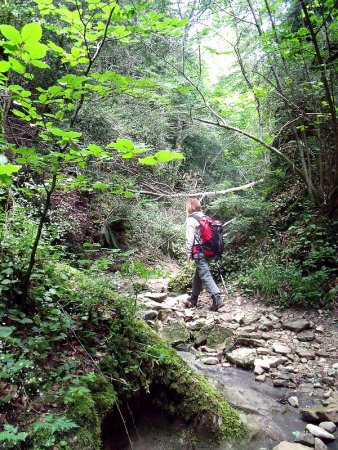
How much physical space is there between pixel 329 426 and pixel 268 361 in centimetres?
145

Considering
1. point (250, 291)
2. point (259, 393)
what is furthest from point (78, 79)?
point (250, 291)

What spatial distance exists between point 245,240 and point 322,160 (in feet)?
9.78

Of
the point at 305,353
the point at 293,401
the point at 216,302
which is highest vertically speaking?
the point at 216,302

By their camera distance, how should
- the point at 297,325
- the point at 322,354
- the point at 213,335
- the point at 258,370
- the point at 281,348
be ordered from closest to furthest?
the point at 258,370 < the point at 322,354 < the point at 281,348 < the point at 213,335 < the point at 297,325

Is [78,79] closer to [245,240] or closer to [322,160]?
[322,160]

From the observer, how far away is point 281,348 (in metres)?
4.92

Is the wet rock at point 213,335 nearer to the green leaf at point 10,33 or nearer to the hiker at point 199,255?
the hiker at point 199,255

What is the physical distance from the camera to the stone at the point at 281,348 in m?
4.85

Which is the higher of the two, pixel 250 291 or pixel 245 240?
pixel 245 240

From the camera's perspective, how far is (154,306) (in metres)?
6.58

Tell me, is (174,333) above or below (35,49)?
below

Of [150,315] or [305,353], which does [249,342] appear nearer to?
[305,353]

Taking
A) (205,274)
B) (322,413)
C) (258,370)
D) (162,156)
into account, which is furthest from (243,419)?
(205,274)

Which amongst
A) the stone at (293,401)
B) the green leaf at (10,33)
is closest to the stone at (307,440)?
the stone at (293,401)
